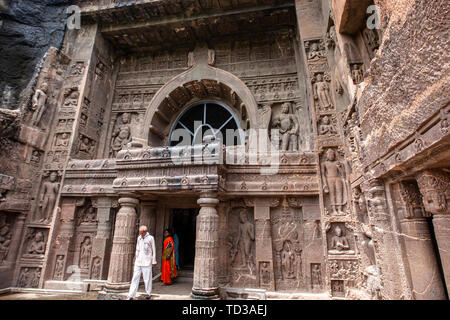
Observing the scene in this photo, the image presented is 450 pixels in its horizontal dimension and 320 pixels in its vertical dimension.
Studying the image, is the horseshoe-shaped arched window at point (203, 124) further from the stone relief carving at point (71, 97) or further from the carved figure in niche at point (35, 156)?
the carved figure in niche at point (35, 156)

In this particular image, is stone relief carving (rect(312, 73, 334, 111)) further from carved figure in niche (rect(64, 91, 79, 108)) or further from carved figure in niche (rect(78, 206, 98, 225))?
carved figure in niche (rect(64, 91, 79, 108))

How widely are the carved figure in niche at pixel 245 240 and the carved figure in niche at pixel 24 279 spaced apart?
18.9 feet

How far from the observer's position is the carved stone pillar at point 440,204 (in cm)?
247

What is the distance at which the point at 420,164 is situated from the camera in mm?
2619

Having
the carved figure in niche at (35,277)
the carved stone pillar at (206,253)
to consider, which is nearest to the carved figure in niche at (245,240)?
the carved stone pillar at (206,253)

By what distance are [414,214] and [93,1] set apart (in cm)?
1104

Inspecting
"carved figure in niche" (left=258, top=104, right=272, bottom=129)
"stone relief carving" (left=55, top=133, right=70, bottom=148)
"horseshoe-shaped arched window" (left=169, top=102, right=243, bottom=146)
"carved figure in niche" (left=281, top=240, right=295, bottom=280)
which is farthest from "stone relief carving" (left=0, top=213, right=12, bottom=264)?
"carved figure in niche" (left=258, top=104, right=272, bottom=129)

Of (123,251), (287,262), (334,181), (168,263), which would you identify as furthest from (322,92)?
(123,251)

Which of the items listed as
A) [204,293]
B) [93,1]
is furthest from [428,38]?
[93,1]

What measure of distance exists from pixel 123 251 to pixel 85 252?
7.79 feet

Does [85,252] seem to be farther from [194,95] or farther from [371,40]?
[371,40]

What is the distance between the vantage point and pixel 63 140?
752cm

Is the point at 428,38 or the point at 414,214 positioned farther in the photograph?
the point at 414,214

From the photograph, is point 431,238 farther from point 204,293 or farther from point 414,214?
point 204,293
